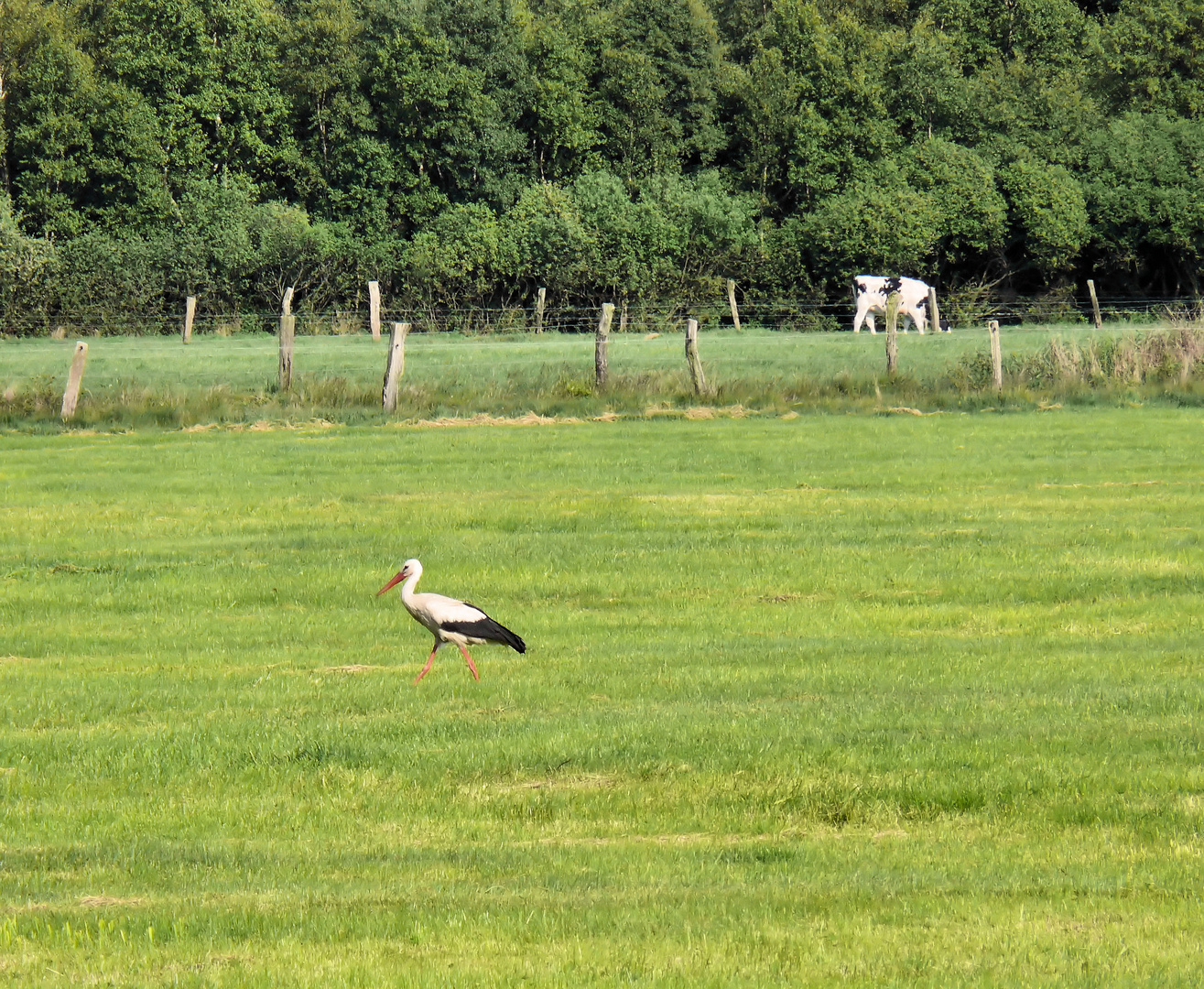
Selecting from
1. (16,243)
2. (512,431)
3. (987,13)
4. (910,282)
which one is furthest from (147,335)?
(987,13)

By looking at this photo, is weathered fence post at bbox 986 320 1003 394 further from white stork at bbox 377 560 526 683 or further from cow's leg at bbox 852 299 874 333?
white stork at bbox 377 560 526 683

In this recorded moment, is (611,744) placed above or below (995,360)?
below

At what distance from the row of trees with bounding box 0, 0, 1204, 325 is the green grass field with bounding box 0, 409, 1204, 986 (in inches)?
1837

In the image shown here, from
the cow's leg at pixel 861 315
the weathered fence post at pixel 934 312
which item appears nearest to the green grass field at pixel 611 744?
the weathered fence post at pixel 934 312

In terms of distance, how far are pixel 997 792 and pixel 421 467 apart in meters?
16.4

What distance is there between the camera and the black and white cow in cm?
5591

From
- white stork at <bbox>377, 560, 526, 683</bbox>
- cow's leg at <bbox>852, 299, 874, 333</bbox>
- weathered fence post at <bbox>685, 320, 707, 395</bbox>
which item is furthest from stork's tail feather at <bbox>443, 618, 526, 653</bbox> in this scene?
cow's leg at <bbox>852, 299, 874, 333</bbox>

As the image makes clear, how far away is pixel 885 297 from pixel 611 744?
49.7 m

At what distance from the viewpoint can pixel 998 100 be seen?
71812mm

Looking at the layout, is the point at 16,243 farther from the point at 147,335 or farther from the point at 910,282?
the point at 910,282

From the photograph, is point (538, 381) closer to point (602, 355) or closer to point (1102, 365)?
point (602, 355)

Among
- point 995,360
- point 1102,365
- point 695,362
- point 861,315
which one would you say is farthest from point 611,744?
point 861,315

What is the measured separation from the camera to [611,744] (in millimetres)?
9305

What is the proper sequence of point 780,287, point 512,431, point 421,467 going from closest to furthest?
1. point 421,467
2. point 512,431
3. point 780,287
